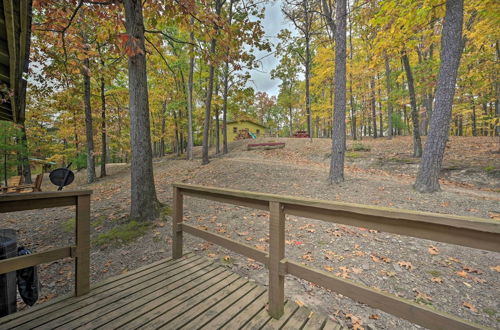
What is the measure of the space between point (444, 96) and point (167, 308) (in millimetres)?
8295

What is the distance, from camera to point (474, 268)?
3402 mm

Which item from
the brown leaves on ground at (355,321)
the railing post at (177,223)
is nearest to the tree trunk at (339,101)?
the brown leaves on ground at (355,321)

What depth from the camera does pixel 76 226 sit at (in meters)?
2.36

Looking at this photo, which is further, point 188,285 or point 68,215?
point 68,215

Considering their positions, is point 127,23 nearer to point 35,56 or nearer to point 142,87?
point 142,87

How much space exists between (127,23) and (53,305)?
5.76m

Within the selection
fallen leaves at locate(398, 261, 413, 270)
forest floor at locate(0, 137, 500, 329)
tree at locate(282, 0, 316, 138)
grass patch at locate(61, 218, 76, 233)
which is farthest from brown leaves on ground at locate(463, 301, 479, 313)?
tree at locate(282, 0, 316, 138)

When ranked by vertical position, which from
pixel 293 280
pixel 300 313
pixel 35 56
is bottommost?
pixel 293 280

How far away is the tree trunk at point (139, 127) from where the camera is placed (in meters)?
5.10

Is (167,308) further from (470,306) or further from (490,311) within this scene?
(490,311)

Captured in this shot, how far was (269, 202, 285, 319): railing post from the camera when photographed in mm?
2084

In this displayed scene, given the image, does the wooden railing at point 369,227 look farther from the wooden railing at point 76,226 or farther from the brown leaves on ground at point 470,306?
the brown leaves on ground at point 470,306

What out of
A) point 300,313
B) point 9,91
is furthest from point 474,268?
point 9,91

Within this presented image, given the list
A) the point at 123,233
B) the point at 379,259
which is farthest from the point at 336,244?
the point at 123,233
